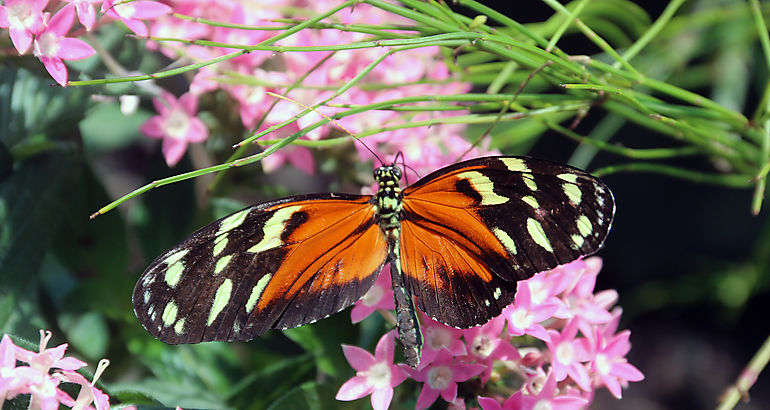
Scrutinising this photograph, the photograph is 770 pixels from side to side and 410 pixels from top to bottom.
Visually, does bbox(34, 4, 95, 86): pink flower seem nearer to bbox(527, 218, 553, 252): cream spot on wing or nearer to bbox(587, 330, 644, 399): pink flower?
bbox(527, 218, 553, 252): cream spot on wing

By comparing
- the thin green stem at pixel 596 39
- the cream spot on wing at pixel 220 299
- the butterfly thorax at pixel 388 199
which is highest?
the thin green stem at pixel 596 39

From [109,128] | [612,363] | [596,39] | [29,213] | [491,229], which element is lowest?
[109,128]

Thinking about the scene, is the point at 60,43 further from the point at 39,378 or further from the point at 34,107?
the point at 39,378

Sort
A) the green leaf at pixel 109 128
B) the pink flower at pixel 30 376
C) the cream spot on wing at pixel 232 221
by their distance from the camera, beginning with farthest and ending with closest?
the green leaf at pixel 109 128, the cream spot on wing at pixel 232 221, the pink flower at pixel 30 376

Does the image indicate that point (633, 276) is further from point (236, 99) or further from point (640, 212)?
point (236, 99)

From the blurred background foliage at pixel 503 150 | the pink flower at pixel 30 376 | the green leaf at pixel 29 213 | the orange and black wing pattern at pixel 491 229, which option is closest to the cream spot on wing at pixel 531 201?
the orange and black wing pattern at pixel 491 229

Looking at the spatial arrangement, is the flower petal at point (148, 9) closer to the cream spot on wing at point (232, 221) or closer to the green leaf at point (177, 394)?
the cream spot on wing at point (232, 221)

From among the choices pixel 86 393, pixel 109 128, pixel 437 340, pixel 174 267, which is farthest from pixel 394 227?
pixel 109 128
